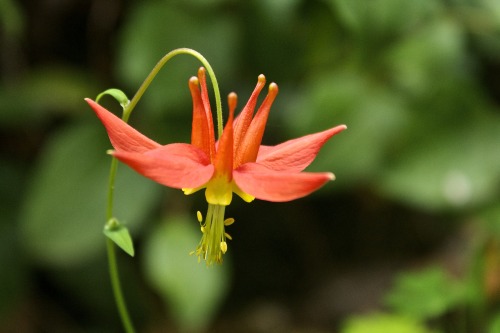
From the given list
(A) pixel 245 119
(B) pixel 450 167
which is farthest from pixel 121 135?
(B) pixel 450 167

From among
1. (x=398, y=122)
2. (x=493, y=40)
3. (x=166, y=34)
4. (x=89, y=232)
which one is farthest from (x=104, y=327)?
(x=493, y=40)

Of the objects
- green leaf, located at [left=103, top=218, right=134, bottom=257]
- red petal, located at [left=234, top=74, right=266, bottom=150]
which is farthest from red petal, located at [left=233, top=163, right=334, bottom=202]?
green leaf, located at [left=103, top=218, right=134, bottom=257]

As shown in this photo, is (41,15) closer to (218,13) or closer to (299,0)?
(218,13)

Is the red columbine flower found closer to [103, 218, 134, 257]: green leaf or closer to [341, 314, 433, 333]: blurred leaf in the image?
[103, 218, 134, 257]: green leaf

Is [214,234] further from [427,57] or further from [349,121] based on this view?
[427,57]

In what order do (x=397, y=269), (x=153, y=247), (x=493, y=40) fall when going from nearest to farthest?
1. (x=153, y=247)
2. (x=493, y=40)
3. (x=397, y=269)

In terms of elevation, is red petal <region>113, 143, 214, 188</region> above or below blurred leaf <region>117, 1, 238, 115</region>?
below
